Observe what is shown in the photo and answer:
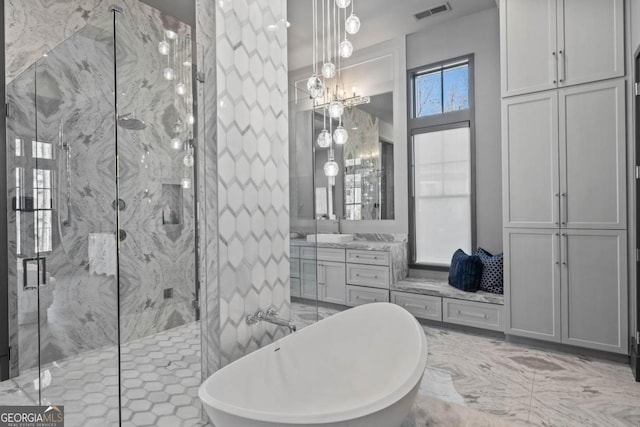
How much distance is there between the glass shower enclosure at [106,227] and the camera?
5.63 ft

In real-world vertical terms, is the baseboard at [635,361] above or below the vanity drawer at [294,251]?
below

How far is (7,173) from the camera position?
2.33 metres

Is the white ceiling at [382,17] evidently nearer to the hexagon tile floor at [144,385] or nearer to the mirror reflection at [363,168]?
the mirror reflection at [363,168]

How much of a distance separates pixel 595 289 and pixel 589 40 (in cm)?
192

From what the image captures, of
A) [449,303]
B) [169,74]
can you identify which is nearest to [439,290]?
[449,303]

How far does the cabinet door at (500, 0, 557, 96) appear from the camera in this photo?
2803 mm

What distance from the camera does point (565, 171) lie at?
2.75 meters

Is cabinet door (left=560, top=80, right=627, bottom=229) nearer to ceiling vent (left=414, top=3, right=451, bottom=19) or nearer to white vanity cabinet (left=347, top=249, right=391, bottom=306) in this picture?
ceiling vent (left=414, top=3, right=451, bottom=19)

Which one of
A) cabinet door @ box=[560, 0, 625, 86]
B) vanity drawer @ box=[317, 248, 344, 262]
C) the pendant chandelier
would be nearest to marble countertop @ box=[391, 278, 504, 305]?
vanity drawer @ box=[317, 248, 344, 262]

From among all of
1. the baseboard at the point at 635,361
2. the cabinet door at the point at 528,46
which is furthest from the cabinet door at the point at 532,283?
the cabinet door at the point at 528,46

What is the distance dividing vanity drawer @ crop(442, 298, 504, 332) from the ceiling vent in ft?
9.48

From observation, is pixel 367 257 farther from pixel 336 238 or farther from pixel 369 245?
pixel 336 238

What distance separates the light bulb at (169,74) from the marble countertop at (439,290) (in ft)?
9.21

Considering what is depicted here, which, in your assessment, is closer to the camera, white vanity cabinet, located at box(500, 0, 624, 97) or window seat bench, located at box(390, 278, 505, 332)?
Result: white vanity cabinet, located at box(500, 0, 624, 97)
